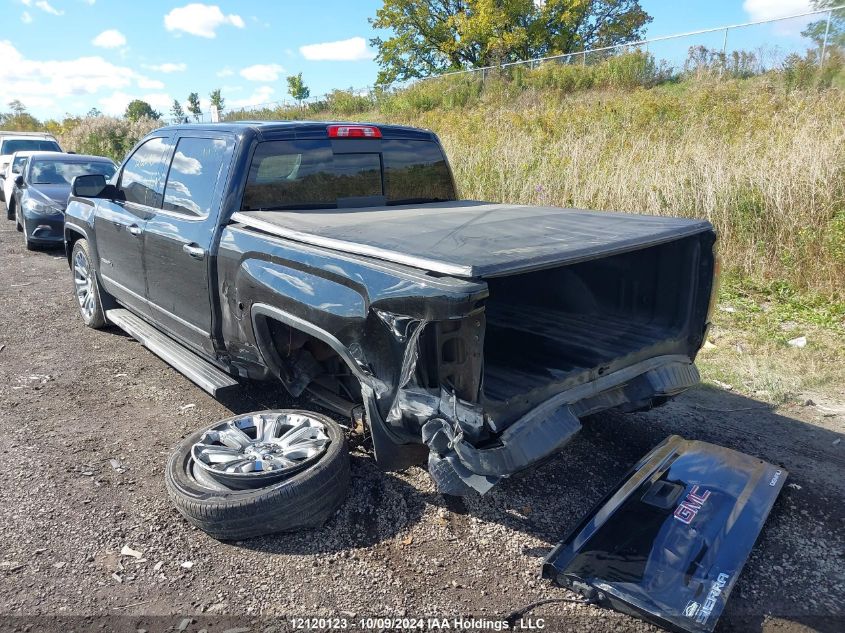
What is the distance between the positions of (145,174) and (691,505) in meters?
4.36

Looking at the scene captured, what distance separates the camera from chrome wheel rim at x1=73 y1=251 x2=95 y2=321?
596 centimetres

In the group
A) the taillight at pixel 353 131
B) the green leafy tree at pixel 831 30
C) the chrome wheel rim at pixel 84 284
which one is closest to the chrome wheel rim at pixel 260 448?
A: the taillight at pixel 353 131

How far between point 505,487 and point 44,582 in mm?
2231

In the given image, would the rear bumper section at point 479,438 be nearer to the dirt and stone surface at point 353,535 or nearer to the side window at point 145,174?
the dirt and stone surface at point 353,535

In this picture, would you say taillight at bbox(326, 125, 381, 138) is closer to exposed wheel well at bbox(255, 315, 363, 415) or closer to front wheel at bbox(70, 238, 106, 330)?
exposed wheel well at bbox(255, 315, 363, 415)

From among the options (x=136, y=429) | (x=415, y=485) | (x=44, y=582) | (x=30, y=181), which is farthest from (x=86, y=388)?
(x=30, y=181)

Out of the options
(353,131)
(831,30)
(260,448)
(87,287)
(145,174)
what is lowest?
(260,448)

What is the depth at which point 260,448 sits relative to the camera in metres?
3.26

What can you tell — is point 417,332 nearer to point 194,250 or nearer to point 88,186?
point 194,250

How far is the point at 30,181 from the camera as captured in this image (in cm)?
1106

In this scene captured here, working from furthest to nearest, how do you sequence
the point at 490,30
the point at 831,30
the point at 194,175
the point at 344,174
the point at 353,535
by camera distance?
the point at 490,30, the point at 831,30, the point at 344,174, the point at 194,175, the point at 353,535

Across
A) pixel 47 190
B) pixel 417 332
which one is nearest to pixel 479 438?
pixel 417 332

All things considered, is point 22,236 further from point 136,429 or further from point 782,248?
point 782,248

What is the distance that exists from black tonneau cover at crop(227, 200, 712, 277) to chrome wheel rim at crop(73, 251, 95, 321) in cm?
311
